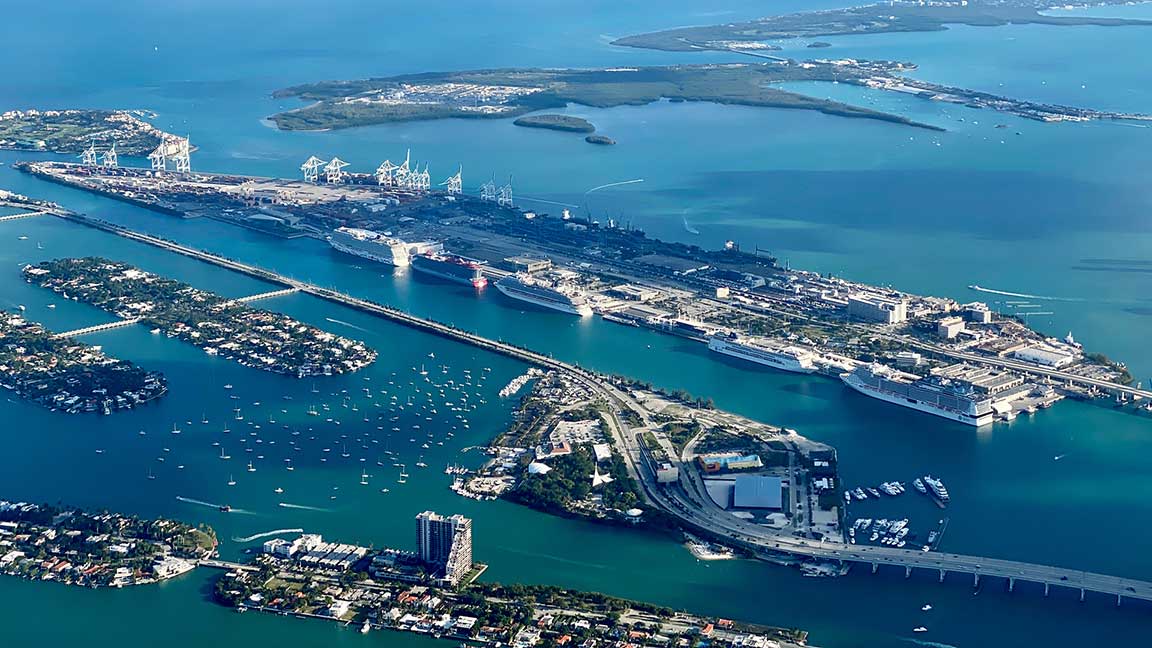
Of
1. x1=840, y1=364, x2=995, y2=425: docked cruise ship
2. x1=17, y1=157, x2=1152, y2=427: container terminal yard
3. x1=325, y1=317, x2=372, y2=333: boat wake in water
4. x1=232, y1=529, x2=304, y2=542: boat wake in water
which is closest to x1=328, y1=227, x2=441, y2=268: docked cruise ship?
x1=17, y1=157, x2=1152, y2=427: container terminal yard

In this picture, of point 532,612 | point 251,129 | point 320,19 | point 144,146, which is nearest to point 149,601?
point 532,612

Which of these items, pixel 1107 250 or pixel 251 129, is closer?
pixel 1107 250

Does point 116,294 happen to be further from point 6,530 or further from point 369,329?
point 6,530

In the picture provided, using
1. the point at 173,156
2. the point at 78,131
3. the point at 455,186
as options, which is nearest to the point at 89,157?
the point at 173,156

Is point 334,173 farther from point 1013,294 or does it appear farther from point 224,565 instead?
point 224,565

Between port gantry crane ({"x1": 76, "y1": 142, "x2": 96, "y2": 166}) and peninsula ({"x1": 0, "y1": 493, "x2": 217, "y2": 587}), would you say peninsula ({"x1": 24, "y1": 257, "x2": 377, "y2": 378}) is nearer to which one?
peninsula ({"x1": 0, "y1": 493, "x2": 217, "y2": 587})

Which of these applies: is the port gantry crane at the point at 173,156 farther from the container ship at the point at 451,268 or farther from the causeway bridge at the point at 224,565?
the causeway bridge at the point at 224,565

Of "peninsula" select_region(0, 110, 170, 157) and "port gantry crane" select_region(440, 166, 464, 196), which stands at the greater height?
"peninsula" select_region(0, 110, 170, 157)
